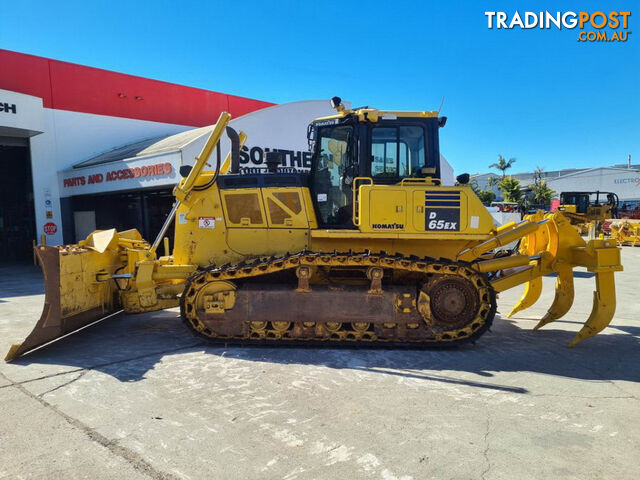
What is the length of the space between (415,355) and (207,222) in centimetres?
351

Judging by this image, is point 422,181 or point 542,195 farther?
point 542,195

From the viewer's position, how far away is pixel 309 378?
468cm

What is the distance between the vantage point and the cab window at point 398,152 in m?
5.93

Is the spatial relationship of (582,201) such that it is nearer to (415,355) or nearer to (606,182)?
(415,355)

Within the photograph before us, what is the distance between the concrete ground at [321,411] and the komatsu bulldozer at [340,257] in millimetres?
427

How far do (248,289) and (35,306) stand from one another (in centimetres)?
596

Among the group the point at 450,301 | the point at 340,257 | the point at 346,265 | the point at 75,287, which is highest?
the point at 340,257

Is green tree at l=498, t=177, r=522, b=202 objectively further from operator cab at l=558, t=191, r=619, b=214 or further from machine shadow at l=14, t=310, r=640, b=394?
machine shadow at l=14, t=310, r=640, b=394

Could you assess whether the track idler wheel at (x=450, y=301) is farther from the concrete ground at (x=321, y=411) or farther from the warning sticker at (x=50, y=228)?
the warning sticker at (x=50, y=228)

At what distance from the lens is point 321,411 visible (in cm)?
390

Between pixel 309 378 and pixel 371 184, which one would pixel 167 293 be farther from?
pixel 371 184

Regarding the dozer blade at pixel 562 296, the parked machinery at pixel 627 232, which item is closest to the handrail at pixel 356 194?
the dozer blade at pixel 562 296

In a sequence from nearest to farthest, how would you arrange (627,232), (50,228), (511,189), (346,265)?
(346,265) < (50,228) < (627,232) < (511,189)

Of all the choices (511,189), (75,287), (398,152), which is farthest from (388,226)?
(511,189)
